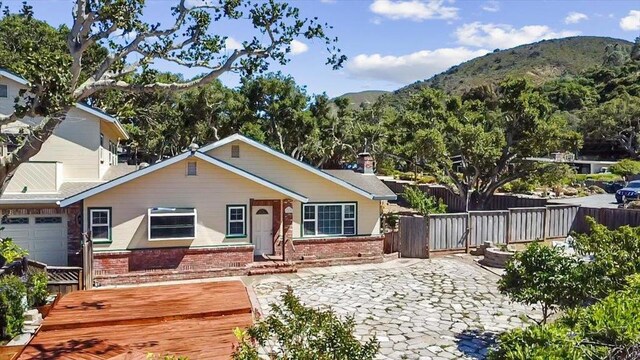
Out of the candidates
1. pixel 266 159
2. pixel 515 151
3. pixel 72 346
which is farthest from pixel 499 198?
pixel 72 346

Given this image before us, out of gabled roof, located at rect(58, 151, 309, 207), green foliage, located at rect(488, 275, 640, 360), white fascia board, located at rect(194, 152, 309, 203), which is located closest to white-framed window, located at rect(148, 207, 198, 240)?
gabled roof, located at rect(58, 151, 309, 207)

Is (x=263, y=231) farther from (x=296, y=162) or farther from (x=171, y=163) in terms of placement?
(x=171, y=163)

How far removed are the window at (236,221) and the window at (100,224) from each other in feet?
13.0

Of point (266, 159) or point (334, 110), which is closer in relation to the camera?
point (266, 159)

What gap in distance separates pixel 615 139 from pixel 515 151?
47115 millimetres

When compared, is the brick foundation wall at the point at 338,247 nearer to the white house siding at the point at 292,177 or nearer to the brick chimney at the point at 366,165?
the white house siding at the point at 292,177

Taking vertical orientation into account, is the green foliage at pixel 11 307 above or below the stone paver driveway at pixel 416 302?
above

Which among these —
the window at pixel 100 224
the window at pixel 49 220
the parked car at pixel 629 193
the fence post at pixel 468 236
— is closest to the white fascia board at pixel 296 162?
the window at pixel 100 224

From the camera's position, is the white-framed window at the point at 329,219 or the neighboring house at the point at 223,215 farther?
the white-framed window at the point at 329,219

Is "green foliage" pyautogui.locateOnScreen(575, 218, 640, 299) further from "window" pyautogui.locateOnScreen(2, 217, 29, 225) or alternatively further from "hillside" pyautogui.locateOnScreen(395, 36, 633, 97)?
"hillside" pyautogui.locateOnScreen(395, 36, 633, 97)

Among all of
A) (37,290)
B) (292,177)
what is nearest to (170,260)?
(37,290)

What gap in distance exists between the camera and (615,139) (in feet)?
207

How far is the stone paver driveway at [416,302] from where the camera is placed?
32.6ft

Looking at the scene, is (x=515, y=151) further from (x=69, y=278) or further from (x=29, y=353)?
(x=29, y=353)
